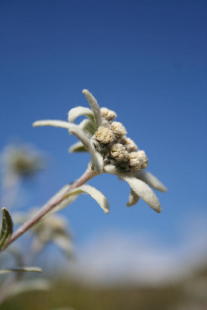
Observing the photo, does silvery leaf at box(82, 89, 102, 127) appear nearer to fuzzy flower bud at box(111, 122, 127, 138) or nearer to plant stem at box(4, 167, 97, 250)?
fuzzy flower bud at box(111, 122, 127, 138)

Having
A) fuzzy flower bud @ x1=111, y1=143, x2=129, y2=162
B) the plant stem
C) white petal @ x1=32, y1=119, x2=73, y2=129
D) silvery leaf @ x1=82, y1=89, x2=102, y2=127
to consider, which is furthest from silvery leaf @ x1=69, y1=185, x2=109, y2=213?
silvery leaf @ x1=82, y1=89, x2=102, y2=127

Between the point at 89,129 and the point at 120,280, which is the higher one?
the point at 120,280

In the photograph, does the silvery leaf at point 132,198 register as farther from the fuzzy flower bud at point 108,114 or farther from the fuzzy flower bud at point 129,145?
the fuzzy flower bud at point 108,114

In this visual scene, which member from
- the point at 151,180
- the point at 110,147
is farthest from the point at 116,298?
the point at 110,147

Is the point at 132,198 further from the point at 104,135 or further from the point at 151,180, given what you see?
the point at 104,135

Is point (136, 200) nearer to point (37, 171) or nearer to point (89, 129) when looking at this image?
point (89, 129)

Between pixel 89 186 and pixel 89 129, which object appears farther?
pixel 89 129

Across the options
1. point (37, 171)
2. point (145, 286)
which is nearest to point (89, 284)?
point (145, 286)
